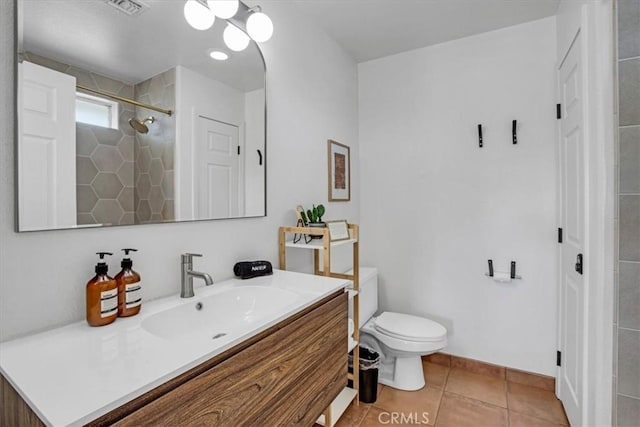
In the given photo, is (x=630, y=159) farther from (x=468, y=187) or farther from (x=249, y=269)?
(x=249, y=269)

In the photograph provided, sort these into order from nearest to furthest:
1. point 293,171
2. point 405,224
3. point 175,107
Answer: point 175,107
point 293,171
point 405,224

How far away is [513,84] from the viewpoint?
2.12 metres

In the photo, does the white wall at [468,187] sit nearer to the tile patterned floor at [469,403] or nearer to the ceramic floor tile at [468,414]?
the tile patterned floor at [469,403]

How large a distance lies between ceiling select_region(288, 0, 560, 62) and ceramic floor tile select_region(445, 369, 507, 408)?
8.09ft

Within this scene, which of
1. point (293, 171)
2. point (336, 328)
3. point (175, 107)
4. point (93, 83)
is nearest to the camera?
point (93, 83)

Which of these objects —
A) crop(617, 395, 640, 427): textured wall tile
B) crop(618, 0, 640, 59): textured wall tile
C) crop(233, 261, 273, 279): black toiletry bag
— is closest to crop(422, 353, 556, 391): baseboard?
crop(617, 395, 640, 427): textured wall tile

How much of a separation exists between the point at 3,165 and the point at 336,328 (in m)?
1.21

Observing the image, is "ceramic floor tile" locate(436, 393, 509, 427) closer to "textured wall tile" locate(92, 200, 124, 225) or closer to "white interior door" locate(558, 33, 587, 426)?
"white interior door" locate(558, 33, 587, 426)

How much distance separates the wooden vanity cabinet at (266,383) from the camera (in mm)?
652

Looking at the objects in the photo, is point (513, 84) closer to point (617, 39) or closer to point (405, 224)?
point (617, 39)

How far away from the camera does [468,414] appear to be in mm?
1798

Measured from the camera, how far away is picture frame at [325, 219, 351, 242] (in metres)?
1.65

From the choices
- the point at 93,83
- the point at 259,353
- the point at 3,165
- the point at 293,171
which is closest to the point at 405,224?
the point at 293,171

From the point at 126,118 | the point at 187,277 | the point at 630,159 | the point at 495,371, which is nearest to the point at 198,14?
the point at 126,118
